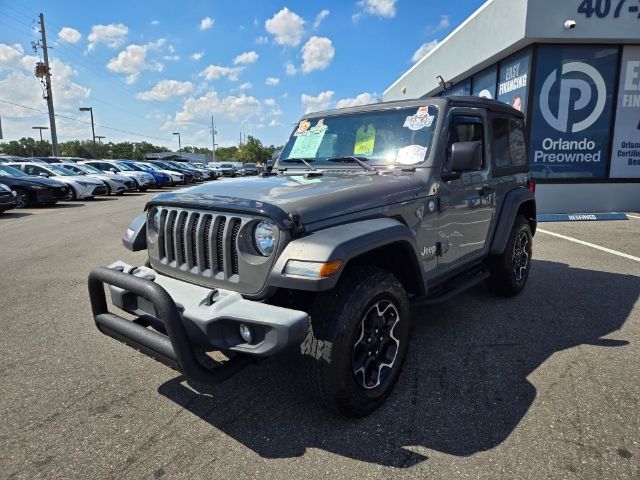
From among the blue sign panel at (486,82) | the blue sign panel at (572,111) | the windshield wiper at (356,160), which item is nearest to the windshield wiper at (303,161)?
the windshield wiper at (356,160)

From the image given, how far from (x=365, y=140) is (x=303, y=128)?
81 centimetres

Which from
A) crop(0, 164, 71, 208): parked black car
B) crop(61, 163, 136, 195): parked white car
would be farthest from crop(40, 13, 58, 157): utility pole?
crop(0, 164, 71, 208): parked black car

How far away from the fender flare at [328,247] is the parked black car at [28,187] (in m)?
14.4

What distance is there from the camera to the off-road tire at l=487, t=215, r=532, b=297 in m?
4.33

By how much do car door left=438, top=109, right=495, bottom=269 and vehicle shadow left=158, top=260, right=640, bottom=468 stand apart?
0.69 metres

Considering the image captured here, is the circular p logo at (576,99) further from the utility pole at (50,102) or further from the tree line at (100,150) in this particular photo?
the tree line at (100,150)

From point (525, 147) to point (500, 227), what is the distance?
127 cm

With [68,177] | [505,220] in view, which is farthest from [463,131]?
[68,177]

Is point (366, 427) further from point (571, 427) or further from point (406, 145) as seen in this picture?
point (406, 145)

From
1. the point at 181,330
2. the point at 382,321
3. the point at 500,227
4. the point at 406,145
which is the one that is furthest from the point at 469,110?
the point at 181,330

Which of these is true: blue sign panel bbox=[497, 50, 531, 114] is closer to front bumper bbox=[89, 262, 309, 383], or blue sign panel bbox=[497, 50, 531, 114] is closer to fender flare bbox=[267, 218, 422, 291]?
fender flare bbox=[267, 218, 422, 291]

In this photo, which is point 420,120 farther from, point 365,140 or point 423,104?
point 365,140

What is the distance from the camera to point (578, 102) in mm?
10836

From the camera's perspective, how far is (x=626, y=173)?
11.1 m
